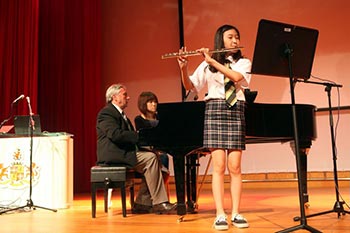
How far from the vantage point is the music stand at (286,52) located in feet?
9.19

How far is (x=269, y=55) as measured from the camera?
2867mm

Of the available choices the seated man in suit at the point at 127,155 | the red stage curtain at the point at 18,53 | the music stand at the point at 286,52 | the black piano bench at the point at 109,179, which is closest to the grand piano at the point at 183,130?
the seated man in suit at the point at 127,155

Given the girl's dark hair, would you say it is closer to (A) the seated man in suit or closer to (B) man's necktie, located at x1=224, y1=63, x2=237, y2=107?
Result: (B) man's necktie, located at x1=224, y1=63, x2=237, y2=107

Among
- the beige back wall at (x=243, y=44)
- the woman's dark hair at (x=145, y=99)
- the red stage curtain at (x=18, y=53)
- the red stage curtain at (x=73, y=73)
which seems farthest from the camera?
the red stage curtain at (x=73, y=73)

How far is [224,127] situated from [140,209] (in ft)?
5.52

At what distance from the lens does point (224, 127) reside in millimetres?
3289

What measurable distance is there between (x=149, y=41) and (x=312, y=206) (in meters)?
4.85

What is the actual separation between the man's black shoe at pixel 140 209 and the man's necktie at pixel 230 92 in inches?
68.2

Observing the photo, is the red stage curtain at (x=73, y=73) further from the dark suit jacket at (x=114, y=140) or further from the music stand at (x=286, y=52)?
the music stand at (x=286, y=52)

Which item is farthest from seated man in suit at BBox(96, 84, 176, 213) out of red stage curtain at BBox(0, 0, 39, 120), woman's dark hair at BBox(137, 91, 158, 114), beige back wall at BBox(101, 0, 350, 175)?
beige back wall at BBox(101, 0, 350, 175)

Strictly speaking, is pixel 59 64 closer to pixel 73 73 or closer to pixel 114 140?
pixel 73 73

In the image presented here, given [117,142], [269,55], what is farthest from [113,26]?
[269,55]

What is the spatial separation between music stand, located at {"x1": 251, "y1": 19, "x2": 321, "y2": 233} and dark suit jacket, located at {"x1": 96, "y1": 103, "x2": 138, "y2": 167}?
5.64 feet

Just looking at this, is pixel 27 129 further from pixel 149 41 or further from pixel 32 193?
pixel 149 41
